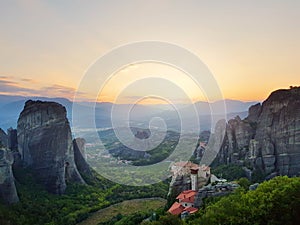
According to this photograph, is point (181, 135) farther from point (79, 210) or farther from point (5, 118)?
point (5, 118)

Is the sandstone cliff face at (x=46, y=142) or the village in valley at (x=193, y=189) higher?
the sandstone cliff face at (x=46, y=142)

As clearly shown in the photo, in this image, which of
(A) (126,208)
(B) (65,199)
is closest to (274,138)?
(A) (126,208)

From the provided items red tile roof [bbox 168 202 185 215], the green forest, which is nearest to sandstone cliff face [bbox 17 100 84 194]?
the green forest

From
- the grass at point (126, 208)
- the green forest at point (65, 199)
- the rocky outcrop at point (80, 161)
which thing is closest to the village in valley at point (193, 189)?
the grass at point (126, 208)

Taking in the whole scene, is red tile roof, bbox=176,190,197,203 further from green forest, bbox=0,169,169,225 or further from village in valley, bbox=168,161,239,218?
green forest, bbox=0,169,169,225

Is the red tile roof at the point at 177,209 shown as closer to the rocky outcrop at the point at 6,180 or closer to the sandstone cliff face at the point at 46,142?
the rocky outcrop at the point at 6,180

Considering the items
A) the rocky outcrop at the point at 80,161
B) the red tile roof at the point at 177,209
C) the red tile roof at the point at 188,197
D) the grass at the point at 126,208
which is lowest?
the grass at the point at 126,208

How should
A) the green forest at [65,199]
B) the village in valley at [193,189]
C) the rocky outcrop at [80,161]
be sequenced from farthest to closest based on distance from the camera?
the rocky outcrop at [80,161] → the green forest at [65,199] → the village in valley at [193,189]

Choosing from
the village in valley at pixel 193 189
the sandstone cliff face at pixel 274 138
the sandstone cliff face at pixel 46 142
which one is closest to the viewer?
the village in valley at pixel 193 189
